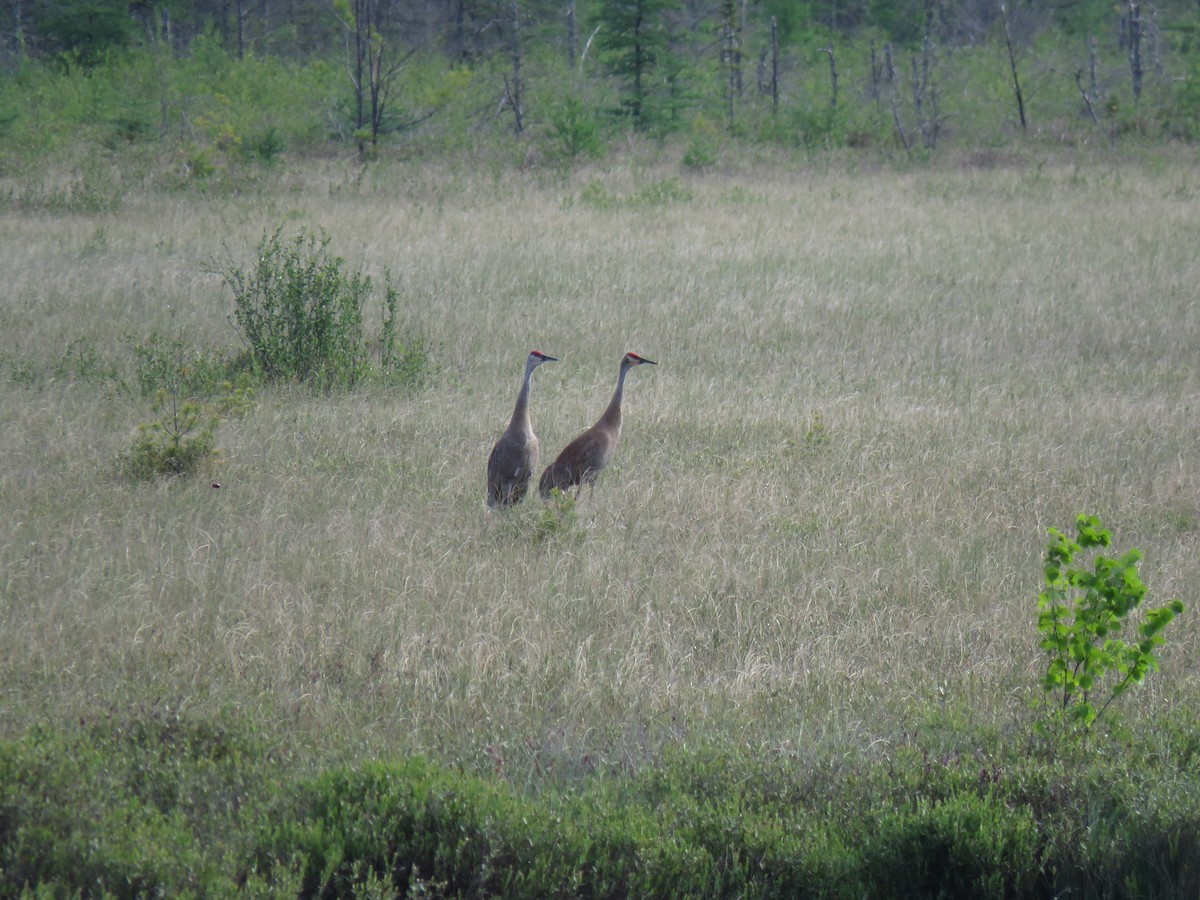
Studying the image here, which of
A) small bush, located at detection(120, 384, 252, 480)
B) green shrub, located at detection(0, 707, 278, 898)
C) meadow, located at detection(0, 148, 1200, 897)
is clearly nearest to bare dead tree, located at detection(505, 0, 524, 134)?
meadow, located at detection(0, 148, 1200, 897)

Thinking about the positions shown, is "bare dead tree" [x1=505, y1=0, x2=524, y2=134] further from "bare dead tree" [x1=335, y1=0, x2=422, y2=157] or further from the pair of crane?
the pair of crane

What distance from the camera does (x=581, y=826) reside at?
369cm

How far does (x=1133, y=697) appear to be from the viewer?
484 cm

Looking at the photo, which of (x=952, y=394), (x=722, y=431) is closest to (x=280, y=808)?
(x=722, y=431)

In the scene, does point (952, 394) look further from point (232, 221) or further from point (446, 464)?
point (232, 221)

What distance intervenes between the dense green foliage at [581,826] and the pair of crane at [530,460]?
2909 millimetres

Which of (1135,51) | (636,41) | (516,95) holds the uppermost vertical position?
(636,41)

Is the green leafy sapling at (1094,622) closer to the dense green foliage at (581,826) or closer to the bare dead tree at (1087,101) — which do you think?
the dense green foliage at (581,826)

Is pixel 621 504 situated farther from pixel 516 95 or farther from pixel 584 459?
pixel 516 95

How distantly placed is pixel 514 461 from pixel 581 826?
10.7 ft

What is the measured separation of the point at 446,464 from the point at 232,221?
1164 centimetres

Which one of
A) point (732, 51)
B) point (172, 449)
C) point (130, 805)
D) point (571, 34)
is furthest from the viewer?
point (571, 34)

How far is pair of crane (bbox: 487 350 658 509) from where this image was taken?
22.1 ft

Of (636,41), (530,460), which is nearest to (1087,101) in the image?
(636,41)
